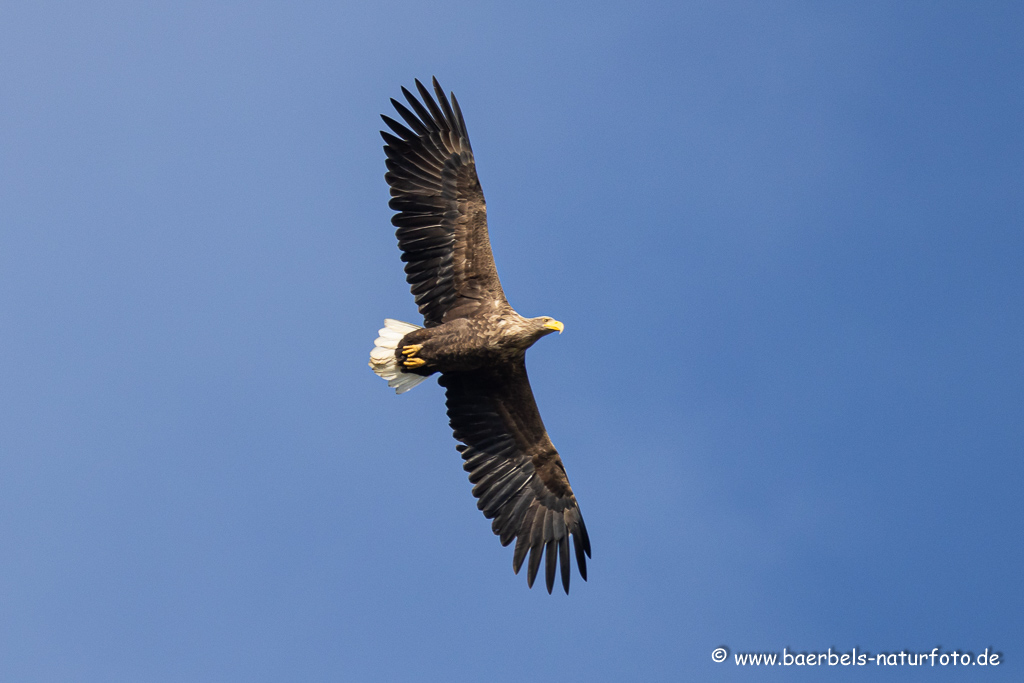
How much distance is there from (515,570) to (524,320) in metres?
3.20

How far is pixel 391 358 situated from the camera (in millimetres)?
14156

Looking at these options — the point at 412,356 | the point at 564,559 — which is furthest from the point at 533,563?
the point at 412,356

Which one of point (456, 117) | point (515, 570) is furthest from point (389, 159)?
point (515, 570)

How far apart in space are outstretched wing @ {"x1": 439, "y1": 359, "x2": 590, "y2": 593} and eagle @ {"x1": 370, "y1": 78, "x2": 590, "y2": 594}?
0.04 ft

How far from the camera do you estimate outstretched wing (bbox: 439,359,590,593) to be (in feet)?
48.1

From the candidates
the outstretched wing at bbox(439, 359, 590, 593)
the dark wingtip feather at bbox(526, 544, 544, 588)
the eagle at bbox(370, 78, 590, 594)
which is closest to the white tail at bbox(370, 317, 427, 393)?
the eagle at bbox(370, 78, 590, 594)

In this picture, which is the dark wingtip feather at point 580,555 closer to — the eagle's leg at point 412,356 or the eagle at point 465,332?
the eagle at point 465,332

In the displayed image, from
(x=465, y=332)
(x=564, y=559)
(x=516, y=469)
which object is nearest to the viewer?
(x=465, y=332)

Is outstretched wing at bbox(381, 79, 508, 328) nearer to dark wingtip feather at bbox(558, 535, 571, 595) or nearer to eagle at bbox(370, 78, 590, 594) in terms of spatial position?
eagle at bbox(370, 78, 590, 594)

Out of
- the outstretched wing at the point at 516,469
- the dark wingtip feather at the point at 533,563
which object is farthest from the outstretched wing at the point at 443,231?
the dark wingtip feather at the point at 533,563

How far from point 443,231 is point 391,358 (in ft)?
5.57

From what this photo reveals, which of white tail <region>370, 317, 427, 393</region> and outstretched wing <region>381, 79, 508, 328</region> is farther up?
outstretched wing <region>381, 79, 508, 328</region>

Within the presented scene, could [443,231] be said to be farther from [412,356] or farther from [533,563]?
[533,563]

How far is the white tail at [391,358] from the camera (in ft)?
46.4
